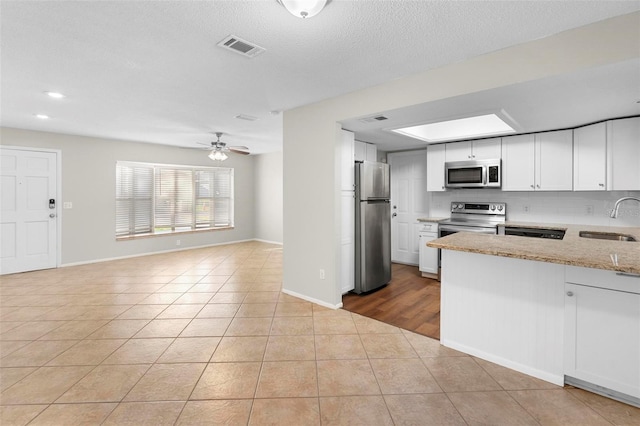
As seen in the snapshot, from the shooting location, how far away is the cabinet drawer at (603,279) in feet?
6.10

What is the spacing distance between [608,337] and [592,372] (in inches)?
10.3

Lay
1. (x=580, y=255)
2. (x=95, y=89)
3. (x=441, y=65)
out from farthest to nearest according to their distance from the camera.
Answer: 1. (x=95, y=89)
2. (x=441, y=65)
3. (x=580, y=255)

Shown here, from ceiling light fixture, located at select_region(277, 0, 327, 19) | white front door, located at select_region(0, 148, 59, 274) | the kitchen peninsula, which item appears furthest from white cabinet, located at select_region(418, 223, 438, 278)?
white front door, located at select_region(0, 148, 59, 274)

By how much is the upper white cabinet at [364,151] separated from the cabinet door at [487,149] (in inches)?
59.4

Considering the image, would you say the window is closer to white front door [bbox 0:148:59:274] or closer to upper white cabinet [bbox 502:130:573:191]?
white front door [bbox 0:148:59:274]

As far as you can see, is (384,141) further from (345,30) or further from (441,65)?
(345,30)

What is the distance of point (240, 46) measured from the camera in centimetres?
225

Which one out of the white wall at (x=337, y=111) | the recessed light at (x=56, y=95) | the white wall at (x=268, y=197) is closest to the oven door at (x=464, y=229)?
the white wall at (x=337, y=111)

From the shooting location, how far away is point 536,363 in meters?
2.18

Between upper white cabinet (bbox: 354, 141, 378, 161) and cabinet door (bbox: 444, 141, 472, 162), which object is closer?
upper white cabinet (bbox: 354, 141, 378, 161)

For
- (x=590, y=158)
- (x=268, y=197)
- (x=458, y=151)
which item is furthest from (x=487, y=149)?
(x=268, y=197)

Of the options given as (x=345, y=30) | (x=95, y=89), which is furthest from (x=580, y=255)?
(x=95, y=89)

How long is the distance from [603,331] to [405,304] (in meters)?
1.92

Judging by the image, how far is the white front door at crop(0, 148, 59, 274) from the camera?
491cm
